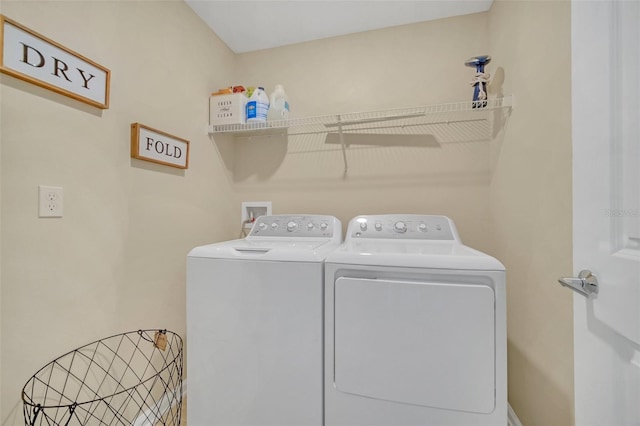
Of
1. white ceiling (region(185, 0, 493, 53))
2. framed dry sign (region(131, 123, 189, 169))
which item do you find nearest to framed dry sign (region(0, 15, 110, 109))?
framed dry sign (region(131, 123, 189, 169))

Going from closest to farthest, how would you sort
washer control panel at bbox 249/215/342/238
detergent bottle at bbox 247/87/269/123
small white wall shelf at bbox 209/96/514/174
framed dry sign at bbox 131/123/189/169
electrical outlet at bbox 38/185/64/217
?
electrical outlet at bbox 38/185/64/217
framed dry sign at bbox 131/123/189/169
washer control panel at bbox 249/215/342/238
small white wall shelf at bbox 209/96/514/174
detergent bottle at bbox 247/87/269/123

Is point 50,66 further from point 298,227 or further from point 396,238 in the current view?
point 396,238

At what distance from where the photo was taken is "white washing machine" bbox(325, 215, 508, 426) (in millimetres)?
955

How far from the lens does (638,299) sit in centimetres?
56

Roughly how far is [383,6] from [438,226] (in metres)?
1.43

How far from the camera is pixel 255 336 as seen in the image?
3.85 ft

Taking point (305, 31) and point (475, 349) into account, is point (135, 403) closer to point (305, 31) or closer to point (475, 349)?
point (475, 349)

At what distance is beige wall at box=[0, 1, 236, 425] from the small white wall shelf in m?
0.51

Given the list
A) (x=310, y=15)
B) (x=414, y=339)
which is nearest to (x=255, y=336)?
(x=414, y=339)

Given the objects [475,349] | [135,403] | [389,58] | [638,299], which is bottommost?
[135,403]

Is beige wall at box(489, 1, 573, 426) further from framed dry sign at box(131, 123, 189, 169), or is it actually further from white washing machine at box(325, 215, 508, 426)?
framed dry sign at box(131, 123, 189, 169)

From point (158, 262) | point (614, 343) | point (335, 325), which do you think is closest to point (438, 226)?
point (335, 325)

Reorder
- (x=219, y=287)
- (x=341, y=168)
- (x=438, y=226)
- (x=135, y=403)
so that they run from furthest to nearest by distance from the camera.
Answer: (x=341, y=168) < (x=438, y=226) < (x=135, y=403) < (x=219, y=287)

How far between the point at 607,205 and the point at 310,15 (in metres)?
1.91
